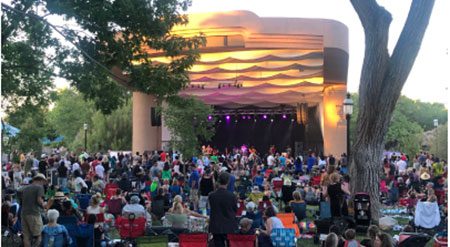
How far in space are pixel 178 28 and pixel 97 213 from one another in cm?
2215

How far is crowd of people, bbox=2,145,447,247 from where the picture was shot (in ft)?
26.6

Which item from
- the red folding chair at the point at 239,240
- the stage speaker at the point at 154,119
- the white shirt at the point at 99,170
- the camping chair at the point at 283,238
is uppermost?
the stage speaker at the point at 154,119

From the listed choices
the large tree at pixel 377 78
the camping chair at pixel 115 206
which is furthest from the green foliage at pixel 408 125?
the camping chair at pixel 115 206

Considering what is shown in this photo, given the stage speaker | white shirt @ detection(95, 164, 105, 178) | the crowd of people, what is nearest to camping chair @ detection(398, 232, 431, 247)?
the crowd of people

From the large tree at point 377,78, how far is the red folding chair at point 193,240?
6.08m

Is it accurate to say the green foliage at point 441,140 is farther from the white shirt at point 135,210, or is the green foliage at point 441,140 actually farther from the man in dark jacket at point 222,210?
the man in dark jacket at point 222,210

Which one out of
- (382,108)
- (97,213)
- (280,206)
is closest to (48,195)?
(97,213)

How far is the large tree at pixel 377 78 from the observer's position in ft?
38.5

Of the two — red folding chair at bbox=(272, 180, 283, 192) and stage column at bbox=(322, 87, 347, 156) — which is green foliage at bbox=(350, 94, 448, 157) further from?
red folding chair at bbox=(272, 180, 283, 192)

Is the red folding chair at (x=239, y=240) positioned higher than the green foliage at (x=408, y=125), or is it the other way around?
the green foliage at (x=408, y=125)

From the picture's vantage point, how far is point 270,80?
3591cm

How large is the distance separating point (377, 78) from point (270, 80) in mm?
23720

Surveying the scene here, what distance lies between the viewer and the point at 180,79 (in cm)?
1139

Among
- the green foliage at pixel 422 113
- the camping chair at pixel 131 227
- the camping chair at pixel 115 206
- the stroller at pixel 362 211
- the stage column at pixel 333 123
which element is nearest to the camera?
the camping chair at pixel 131 227
